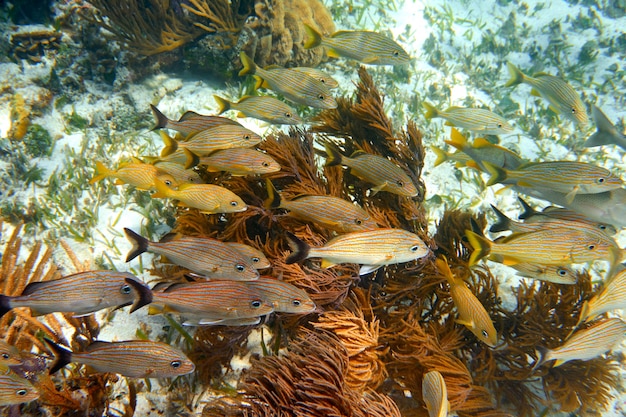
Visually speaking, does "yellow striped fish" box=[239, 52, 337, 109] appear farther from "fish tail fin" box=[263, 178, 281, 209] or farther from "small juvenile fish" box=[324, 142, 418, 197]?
"fish tail fin" box=[263, 178, 281, 209]

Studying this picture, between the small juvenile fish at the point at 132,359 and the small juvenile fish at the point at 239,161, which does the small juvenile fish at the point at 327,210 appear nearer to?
the small juvenile fish at the point at 239,161

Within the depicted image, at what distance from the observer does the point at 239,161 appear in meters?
3.92

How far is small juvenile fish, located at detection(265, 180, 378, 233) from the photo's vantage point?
3.47 m

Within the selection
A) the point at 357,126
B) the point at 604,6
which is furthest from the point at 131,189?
the point at 604,6

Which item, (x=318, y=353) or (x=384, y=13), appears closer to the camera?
(x=318, y=353)

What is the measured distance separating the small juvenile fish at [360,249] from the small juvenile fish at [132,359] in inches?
49.0

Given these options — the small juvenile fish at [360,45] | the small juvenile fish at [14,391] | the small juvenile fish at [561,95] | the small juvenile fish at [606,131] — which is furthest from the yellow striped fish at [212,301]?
the small juvenile fish at [606,131]

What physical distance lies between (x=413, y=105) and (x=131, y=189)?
261 inches

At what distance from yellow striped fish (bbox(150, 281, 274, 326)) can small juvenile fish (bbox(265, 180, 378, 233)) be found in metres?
0.98

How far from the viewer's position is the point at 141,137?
7309 mm

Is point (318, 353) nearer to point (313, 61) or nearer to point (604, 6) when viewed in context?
point (313, 61)

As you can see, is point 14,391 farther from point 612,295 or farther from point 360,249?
point 612,295

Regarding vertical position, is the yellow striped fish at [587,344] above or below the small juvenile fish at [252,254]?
below

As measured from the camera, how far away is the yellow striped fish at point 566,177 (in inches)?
146
